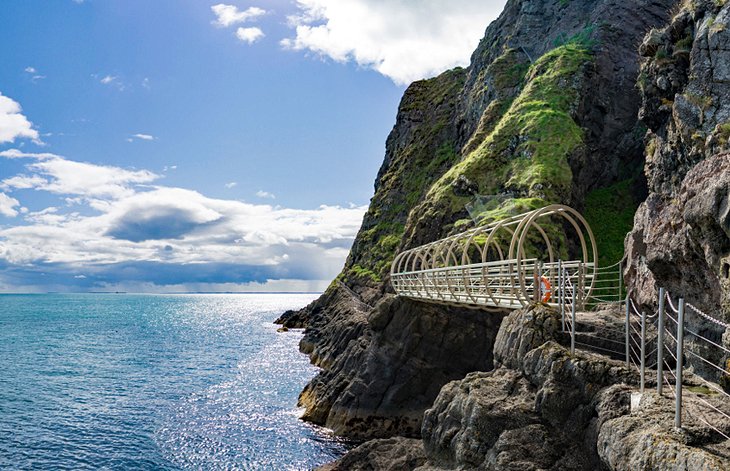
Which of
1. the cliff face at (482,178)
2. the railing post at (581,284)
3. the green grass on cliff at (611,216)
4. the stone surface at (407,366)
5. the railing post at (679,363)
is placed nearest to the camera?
the railing post at (679,363)

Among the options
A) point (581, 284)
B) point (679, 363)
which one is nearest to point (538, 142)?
point (581, 284)

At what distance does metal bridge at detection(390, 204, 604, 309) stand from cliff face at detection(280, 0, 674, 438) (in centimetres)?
308

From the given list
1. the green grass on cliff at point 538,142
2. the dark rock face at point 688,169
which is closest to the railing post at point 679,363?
the dark rock face at point 688,169

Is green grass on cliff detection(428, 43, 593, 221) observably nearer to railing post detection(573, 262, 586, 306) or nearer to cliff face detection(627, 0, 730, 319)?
cliff face detection(627, 0, 730, 319)

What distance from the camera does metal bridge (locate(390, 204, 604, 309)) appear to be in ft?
56.8

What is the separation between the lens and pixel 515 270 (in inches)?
1058

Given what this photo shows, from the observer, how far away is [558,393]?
12148 millimetres

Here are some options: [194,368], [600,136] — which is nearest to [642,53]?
[600,136]

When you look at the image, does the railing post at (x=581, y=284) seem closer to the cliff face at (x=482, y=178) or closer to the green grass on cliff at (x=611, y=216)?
the cliff face at (x=482, y=178)

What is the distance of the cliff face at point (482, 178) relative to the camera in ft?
103

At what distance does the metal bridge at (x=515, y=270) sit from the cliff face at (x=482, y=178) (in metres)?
3.08

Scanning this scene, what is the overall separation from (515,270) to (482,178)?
24.4 metres

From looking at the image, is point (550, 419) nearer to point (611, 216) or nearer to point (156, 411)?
point (156, 411)

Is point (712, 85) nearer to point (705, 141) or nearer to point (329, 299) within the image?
point (705, 141)
